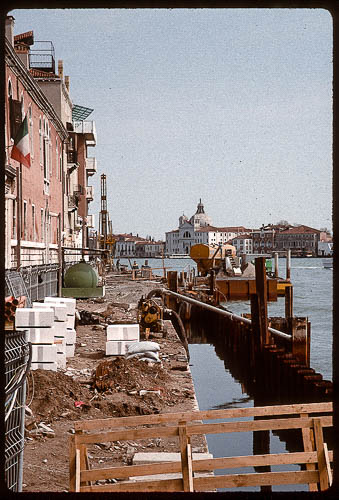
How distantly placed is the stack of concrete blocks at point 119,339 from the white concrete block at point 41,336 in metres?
3.16

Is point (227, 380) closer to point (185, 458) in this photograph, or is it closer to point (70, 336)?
point (70, 336)

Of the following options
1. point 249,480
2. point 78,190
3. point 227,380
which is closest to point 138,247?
point 78,190

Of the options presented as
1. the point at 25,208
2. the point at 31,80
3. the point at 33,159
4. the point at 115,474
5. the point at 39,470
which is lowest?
the point at 39,470

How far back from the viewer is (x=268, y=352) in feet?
51.2

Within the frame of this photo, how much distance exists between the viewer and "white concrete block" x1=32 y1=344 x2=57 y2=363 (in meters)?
10.3

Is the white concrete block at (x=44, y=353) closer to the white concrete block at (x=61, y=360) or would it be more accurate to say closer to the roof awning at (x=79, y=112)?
the white concrete block at (x=61, y=360)

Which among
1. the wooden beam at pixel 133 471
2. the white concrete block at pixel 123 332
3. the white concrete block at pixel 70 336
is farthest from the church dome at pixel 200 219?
the wooden beam at pixel 133 471

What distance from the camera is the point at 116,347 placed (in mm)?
13516

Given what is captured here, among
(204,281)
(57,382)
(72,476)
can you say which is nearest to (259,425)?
(72,476)

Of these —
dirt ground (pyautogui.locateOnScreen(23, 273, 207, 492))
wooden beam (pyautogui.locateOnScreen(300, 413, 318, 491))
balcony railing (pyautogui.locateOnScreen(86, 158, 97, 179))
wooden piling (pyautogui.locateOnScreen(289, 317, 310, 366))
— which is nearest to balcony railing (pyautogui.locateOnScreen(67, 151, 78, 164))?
balcony railing (pyautogui.locateOnScreen(86, 158, 97, 179))

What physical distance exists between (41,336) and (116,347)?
3493 mm

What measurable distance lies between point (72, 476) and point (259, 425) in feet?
4.02

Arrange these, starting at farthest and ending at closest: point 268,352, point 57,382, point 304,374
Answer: point 268,352 → point 304,374 → point 57,382

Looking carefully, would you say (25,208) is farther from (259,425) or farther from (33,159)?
(259,425)
